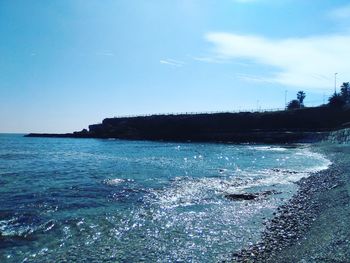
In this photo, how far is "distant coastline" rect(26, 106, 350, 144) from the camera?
103375mm

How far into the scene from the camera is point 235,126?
128 meters

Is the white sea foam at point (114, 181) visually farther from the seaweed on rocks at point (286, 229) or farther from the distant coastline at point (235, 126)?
the distant coastline at point (235, 126)

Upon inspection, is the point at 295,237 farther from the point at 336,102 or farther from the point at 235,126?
the point at 235,126

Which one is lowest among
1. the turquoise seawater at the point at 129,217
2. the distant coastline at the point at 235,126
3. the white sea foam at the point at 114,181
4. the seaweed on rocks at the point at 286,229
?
the turquoise seawater at the point at 129,217

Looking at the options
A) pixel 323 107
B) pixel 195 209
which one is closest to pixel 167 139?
pixel 323 107

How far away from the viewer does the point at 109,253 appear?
490 inches

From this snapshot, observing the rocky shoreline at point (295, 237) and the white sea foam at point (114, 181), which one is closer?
the rocky shoreline at point (295, 237)

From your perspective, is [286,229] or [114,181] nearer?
[286,229]

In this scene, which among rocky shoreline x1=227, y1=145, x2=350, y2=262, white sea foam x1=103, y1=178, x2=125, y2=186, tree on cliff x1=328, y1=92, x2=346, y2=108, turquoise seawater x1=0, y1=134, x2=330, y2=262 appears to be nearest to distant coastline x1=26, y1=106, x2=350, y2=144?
tree on cliff x1=328, y1=92, x2=346, y2=108

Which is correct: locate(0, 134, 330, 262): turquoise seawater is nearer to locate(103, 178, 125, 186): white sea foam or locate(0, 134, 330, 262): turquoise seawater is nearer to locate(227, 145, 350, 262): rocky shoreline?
locate(103, 178, 125, 186): white sea foam

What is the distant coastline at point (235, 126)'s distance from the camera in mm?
103375

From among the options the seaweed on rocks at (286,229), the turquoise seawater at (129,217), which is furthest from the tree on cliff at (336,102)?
the seaweed on rocks at (286,229)

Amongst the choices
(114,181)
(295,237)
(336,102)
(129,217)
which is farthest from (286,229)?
(336,102)

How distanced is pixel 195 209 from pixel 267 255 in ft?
26.0
